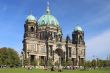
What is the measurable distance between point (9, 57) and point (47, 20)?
41.4m

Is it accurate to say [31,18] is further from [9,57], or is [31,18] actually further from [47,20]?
[9,57]

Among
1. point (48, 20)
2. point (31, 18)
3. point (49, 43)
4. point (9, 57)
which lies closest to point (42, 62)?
point (49, 43)

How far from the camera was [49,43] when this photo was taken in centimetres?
14600

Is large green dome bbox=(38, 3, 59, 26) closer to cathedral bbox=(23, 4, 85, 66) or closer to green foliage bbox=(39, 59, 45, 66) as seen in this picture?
cathedral bbox=(23, 4, 85, 66)

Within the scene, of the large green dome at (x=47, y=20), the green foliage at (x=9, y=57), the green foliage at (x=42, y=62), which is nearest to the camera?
the green foliage at (x=9, y=57)

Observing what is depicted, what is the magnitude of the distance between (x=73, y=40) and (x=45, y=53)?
24.9 meters

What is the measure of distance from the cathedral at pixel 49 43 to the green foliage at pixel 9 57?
11.4 meters

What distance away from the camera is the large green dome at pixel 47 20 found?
504ft

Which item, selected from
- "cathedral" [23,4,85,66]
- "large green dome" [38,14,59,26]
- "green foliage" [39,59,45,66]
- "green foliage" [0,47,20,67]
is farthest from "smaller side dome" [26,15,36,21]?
"green foliage" [0,47,20,67]

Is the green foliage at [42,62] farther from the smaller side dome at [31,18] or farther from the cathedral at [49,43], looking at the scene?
the smaller side dome at [31,18]

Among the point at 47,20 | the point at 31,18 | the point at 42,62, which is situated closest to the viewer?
the point at 42,62

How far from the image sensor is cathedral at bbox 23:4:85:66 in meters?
138

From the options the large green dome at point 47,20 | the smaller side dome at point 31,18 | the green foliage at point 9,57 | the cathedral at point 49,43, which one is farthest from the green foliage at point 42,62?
the large green dome at point 47,20

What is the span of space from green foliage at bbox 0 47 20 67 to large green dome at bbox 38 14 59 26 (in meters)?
34.6
